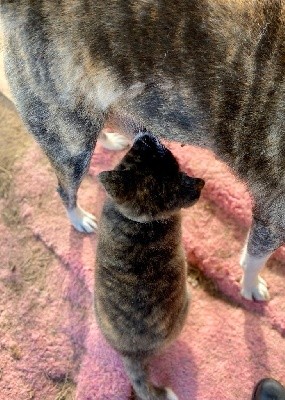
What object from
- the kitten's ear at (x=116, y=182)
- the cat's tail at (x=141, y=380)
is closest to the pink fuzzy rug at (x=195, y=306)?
the cat's tail at (x=141, y=380)

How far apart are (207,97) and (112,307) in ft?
1.99

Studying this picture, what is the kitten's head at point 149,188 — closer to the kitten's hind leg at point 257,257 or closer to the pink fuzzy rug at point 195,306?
the kitten's hind leg at point 257,257

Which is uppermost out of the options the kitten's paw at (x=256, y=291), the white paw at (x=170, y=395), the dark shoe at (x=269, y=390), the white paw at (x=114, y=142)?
the white paw at (x=114, y=142)

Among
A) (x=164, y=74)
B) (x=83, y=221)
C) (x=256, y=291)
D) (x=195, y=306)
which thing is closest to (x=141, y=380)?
(x=195, y=306)

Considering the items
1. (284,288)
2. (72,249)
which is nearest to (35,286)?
(72,249)

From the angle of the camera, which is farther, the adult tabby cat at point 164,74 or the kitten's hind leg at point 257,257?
the kitten's hind leg at point 257,257

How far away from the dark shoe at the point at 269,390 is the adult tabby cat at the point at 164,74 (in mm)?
526

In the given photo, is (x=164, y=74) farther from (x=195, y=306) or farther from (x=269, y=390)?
(x=269, y=390)

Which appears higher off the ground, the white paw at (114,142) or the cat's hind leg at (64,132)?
the cat's hind leg at (64,132)

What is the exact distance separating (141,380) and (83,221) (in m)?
0.65

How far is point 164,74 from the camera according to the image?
1.48 m

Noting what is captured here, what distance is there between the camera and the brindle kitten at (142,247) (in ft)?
4.90

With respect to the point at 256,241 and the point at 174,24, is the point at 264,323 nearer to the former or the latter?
the point at 256,241

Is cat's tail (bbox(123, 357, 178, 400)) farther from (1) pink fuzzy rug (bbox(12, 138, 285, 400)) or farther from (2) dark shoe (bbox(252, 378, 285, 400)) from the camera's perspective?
(2) dark shoe (bbox(252, 378, 285, 400))
